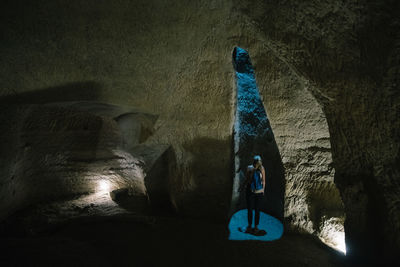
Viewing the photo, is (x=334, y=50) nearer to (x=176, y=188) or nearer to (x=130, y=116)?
(x=176, y=188)

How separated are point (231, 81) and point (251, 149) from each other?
2060 millimetres

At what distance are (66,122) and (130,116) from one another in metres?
1.34

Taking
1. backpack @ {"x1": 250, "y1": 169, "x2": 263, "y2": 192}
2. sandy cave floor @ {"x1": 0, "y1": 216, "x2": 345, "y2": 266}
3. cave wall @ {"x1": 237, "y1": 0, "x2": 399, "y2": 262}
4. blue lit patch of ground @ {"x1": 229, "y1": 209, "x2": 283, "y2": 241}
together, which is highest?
cave wall @ {"x1": 237, "y1": 0, "x2": 399, "y2": 262}

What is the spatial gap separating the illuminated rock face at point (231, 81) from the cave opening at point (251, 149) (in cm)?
40

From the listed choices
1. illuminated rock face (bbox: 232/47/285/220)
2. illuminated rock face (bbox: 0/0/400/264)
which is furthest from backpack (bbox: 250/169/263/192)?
illuminated rock face (bbox: 232/47/285/220)

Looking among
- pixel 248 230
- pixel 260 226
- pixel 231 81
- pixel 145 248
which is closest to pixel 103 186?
pixel 145 248

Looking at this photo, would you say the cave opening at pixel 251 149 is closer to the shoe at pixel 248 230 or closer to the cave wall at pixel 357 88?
the shoe at pixel 248 230

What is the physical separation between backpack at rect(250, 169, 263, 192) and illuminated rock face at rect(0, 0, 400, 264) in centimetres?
44

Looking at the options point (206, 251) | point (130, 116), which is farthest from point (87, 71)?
point (206, 251)

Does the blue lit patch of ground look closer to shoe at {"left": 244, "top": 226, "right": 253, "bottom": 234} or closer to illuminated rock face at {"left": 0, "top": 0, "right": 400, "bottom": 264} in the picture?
shoe at {"left": 244, "top": 226, "right": 253, "bottom": 234}

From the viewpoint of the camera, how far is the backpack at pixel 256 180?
3.51 meters

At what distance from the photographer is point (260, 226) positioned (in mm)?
4242

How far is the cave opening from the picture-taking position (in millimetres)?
4363

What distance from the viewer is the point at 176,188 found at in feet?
14.5
